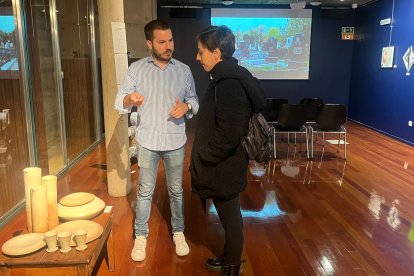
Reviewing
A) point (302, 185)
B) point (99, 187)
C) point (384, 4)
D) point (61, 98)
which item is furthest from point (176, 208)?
point (384, 4)

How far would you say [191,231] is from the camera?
113 inches

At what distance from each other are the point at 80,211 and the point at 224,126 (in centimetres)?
88

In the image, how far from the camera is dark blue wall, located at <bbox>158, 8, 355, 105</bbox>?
8516 millimetres

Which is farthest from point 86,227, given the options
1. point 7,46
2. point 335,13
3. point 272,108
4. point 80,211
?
point 335,13

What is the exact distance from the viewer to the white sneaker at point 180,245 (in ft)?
8.18

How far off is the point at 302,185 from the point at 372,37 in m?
5.16

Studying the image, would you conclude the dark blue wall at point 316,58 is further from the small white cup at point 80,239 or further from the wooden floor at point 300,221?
the small white cup at point 80,239

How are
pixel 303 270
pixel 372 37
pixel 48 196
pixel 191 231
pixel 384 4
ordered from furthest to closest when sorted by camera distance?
pixel 372 37 → pixel 384 4 → pixel 191 231 → pixel 303 270 → pixel 48 196

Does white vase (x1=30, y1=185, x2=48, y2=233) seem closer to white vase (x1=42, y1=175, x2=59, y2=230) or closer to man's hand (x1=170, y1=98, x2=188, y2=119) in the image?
white vase (x1=42, y1=175, x2=59, y2=230)

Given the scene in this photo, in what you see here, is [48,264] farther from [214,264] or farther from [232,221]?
[214,264]

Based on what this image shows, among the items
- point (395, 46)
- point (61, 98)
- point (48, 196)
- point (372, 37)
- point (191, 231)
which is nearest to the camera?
point (48, 196)

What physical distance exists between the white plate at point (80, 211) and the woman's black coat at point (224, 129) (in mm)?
549

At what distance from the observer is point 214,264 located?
2.33 m

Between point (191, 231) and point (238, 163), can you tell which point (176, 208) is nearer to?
point (191, 231)
